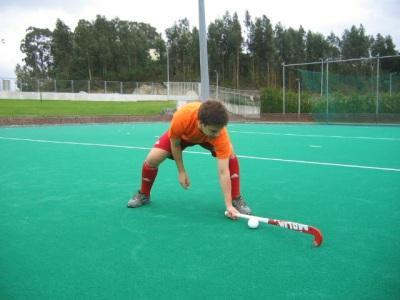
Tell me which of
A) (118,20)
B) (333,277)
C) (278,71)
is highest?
(118,20)

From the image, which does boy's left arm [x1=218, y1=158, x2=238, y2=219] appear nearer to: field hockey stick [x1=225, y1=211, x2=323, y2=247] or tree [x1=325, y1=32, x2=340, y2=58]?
field hockey stick [x1=225, y1=211, x2=323, y2=247]

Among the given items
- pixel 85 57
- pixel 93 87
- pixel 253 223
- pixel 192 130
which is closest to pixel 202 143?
pixel 192 130

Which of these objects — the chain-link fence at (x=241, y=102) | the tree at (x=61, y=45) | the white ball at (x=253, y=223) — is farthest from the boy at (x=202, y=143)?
the tree at (x=61, y=45)

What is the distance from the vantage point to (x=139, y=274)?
9.00 ft

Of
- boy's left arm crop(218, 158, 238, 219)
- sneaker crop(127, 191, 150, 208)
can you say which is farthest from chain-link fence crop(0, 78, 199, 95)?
boy's left arm crop(218, 158, 238, 219)

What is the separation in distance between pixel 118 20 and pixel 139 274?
9438cm

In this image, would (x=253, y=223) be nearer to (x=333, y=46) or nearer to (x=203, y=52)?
(x=203, y=52)

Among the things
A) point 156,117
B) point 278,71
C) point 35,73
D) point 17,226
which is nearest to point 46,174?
point 17,226

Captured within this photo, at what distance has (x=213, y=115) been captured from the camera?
340cm

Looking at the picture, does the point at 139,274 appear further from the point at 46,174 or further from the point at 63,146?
the point at 63,146

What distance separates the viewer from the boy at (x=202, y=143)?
11.4 ft

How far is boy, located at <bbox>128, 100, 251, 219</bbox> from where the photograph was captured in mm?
3467

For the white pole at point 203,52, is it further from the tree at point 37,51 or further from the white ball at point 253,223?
the tree at point 37,51

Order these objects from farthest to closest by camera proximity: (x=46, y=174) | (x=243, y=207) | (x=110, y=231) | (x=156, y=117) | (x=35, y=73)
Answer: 1. (x=35, y=73)
2. (x=156, y=117)
3. (x=46, y=174)
4. (x=243, y=207)
5. (x=110, y=231)
